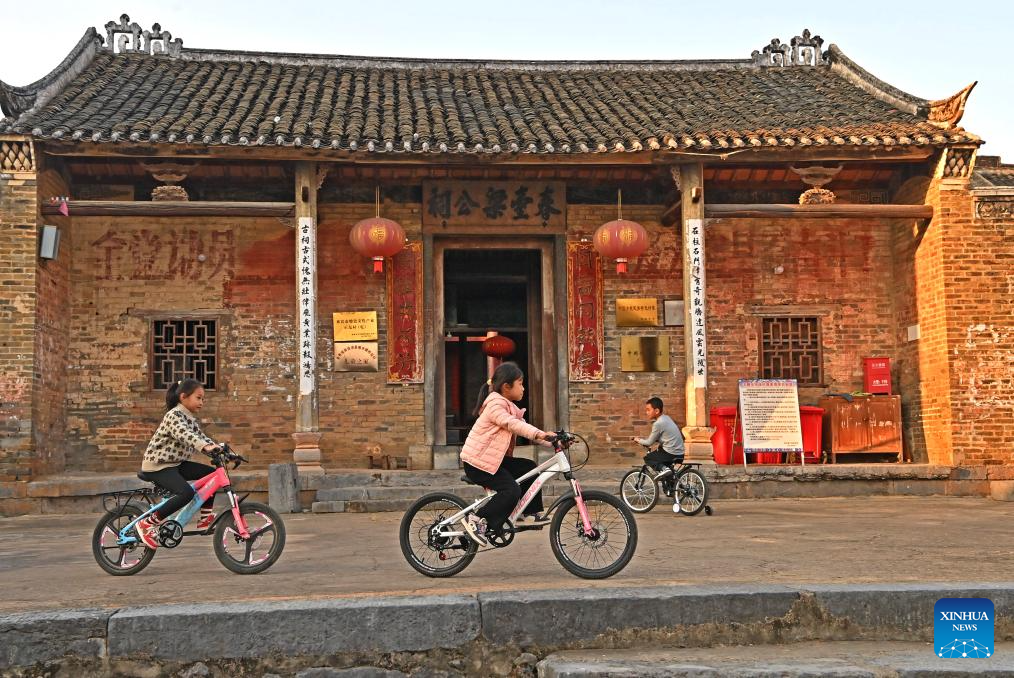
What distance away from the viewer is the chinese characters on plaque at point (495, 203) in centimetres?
1266

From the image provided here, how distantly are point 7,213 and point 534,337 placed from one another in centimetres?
637

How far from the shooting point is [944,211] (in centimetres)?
1177

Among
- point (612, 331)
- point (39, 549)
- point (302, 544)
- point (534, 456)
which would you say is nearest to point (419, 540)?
point (302, 544)

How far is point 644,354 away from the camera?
1271 cm

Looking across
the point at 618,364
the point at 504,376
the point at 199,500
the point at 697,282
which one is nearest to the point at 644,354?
the point at 618,364

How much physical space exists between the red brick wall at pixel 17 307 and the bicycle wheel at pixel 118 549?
16.1 ft

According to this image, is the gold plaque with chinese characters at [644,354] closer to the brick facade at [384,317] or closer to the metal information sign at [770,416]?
the brick facade at [384,317]

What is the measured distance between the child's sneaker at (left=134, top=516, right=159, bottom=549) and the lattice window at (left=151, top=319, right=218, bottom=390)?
610cm

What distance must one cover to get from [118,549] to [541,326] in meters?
7.40

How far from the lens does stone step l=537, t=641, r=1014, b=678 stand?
176 inches

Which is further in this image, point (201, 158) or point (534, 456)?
point (534, 456)

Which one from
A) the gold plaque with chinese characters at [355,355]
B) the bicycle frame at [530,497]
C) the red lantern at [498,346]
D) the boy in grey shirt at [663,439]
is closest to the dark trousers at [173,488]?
the bicycle frame at [530,497]

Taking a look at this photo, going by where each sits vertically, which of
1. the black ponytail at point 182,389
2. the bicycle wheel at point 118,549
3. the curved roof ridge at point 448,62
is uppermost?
the curved roof ridge at point 448,62

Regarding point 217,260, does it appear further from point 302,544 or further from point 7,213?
point 302,544
